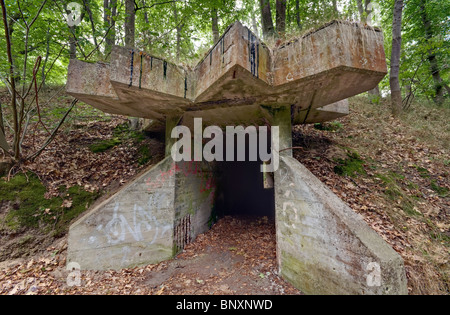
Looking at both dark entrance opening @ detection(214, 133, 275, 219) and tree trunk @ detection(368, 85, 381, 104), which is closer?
dark entrance opening @ detection(214, 133, 275, 219)

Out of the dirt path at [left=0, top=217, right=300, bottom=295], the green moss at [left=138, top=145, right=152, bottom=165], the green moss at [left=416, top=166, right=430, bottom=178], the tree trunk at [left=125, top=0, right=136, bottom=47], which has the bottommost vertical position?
the dirt path at [left=0, top=217, right=300, bottom=295]

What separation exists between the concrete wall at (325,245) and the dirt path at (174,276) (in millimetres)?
587

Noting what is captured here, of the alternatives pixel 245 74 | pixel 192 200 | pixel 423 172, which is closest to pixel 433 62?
pixel 423 172

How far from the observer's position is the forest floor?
130 inches

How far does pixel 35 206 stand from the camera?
4148 millimetres

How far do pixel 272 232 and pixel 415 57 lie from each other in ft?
34.7

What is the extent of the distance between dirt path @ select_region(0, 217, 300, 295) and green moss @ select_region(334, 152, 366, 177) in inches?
100

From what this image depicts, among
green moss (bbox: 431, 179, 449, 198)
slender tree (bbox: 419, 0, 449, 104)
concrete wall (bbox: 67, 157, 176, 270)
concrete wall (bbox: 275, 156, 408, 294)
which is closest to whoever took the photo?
concrete wall (bbox: 275, 156, 408, 294)

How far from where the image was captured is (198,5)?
6875 mm

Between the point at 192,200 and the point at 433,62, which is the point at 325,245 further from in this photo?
the point at 433,62
